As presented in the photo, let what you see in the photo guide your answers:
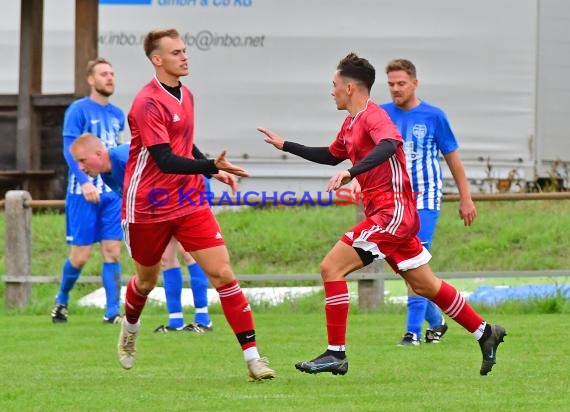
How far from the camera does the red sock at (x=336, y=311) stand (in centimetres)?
831

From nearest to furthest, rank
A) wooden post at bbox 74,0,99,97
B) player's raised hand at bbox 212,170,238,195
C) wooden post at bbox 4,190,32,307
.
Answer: player's raised hand at bbox 212,170,238,195
wooden post at bbox 4,190,32,307
wooden post at bbox 74,0,99,97

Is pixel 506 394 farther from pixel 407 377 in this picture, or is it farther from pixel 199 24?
pixel 199 24

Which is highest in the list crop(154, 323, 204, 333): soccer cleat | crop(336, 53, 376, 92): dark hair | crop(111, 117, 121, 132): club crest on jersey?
crop(336, 53, 376, 92): dark hair

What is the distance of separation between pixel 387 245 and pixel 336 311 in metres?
0.50

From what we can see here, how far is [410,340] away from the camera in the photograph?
35.3 feet

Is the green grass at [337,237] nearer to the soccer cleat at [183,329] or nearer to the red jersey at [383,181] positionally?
the soccer cleat at [183,329]

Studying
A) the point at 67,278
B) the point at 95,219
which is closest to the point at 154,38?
the point at 95,219

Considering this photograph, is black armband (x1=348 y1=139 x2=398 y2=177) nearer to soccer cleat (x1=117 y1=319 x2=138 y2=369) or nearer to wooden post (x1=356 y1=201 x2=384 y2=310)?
soccer cleat (x1=117 y1=319 x2=138 y2=369)

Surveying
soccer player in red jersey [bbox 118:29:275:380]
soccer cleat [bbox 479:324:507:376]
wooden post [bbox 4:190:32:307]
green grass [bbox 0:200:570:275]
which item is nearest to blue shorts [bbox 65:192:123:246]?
wooden post [bbox 4:190:32:307]

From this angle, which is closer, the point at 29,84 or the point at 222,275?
the point at 222,275

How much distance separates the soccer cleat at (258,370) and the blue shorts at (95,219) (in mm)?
4999

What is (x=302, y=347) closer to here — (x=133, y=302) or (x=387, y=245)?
(x=133, y=302)

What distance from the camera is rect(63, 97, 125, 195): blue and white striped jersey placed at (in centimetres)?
1291

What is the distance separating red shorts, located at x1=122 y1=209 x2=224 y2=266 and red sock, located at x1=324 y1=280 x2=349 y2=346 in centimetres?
74
